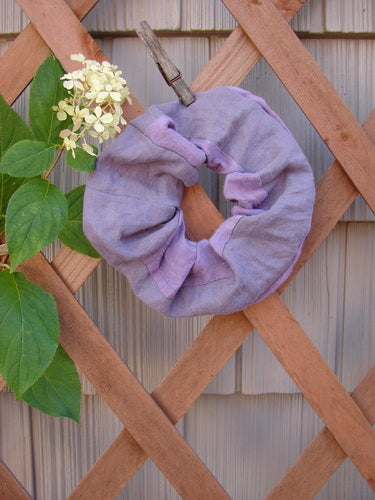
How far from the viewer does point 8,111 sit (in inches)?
24.8

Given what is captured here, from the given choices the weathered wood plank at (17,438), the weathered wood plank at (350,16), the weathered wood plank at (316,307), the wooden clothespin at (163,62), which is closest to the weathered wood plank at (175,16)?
the weathered wood plank at (350,16)

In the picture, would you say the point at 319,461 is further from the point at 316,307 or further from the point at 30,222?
the point at 30,222

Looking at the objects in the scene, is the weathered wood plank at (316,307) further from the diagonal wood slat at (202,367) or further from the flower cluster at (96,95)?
the flower cluster at (96,95)

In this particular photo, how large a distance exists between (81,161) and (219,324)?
12.8 inches

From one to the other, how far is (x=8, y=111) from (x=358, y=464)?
78 centimetres

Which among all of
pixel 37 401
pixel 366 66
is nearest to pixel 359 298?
pixel 366 66

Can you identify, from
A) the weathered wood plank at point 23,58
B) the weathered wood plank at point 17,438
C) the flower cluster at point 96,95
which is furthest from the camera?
the weathered wood plank at point 17,438

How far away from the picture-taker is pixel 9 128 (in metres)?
0.63

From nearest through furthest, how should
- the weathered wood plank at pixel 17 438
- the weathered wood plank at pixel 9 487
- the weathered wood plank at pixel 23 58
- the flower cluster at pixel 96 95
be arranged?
the flower cluster at pixel 96 95
the weathered wood plank at pixel 23 58
the weathered wood plank at pixel 9 487
the weathered wood plank at pixel 17 438

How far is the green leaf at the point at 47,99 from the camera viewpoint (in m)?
0.62

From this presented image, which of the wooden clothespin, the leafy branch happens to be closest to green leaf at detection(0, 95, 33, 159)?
the leafy branch

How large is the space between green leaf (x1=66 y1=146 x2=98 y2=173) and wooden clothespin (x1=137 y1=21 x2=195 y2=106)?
0.51ft

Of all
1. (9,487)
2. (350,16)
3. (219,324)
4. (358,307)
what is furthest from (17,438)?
(350,16)

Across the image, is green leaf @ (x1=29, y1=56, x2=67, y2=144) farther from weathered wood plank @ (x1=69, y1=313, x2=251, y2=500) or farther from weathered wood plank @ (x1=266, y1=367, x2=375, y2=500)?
weathered wood plank @ (x1=266, y1=367, x2=375, y2=500)
